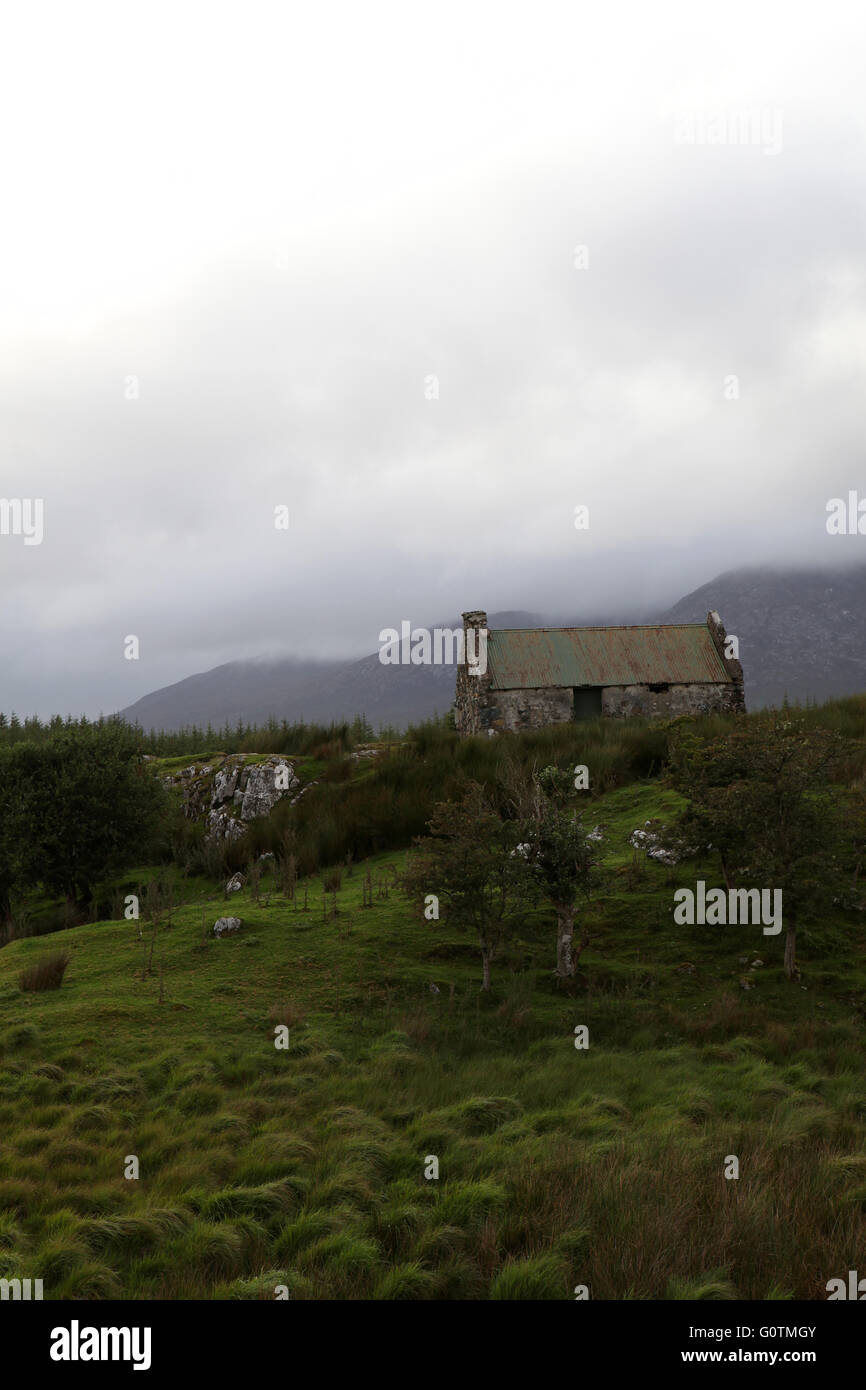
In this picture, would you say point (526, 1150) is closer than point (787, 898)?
Yes

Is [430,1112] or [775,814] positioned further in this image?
[775,814]

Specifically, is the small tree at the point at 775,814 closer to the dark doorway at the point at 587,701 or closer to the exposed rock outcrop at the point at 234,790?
the exposed rock outcrop at the point at 234,790

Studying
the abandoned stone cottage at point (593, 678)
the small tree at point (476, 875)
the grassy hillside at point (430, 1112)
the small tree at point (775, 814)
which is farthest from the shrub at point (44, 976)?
the abandoned stone cottage at point (593, 678)

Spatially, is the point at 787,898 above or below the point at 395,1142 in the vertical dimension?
above

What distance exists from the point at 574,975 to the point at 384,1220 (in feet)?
26.2

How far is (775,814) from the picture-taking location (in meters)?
14.2

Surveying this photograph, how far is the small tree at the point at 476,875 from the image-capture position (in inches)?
548

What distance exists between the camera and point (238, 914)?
1714 centimetres

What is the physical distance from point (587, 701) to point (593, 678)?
49.6 inches

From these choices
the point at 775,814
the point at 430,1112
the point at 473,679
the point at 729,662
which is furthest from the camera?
the point at 473,679

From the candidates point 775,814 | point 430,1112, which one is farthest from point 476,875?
point 775,814

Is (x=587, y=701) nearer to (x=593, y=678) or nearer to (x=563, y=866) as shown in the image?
(x=593, y=678)

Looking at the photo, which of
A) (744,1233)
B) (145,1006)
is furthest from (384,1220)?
(145,1006)
